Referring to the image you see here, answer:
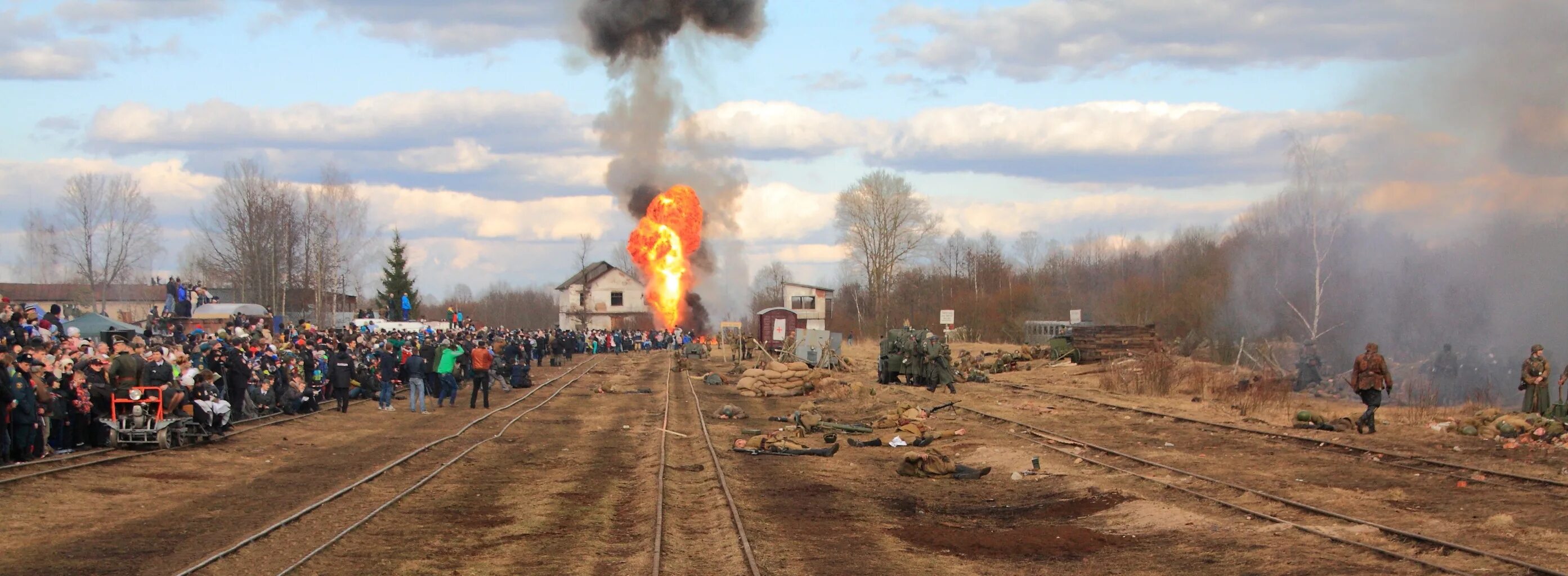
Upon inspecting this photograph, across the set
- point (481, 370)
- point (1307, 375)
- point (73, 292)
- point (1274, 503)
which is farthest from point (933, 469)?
point (73, 292)

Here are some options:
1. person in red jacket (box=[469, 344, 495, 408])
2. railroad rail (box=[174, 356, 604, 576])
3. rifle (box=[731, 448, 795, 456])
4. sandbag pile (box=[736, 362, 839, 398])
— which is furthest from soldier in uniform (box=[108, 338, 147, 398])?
sandbag pile (box=[736, 362, 839, 398])

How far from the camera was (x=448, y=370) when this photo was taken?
29.4 m

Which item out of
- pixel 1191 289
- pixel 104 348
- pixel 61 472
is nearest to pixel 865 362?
pixel 1191 289

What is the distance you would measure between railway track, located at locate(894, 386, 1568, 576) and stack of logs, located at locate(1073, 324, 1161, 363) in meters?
22.5

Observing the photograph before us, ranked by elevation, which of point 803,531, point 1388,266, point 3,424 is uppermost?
point 1388,266

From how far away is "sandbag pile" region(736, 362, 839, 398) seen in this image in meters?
37.7

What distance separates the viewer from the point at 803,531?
1351cm

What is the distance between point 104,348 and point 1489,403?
94.4ft

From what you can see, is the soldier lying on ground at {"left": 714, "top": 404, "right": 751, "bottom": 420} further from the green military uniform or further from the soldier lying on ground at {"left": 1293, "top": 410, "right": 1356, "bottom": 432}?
the green military uniform

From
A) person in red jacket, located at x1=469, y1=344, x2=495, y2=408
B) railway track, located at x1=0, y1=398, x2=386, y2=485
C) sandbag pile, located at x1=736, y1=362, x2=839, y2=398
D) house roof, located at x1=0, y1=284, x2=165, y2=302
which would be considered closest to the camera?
railway track, located at x1=0, y1=398, x2=386, y2=485

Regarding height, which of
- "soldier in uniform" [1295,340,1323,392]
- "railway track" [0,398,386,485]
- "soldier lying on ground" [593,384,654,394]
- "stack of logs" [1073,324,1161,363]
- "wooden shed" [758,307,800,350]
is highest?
"wooden shed" [758,307,800,350]

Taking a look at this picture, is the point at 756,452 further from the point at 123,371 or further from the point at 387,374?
the point at 387,374

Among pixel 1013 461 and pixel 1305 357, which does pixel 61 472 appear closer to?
pixel 1013 461

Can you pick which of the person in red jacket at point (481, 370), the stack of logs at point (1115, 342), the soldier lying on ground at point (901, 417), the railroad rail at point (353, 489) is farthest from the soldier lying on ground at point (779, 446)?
the stack of logs at point (1115, 342)
